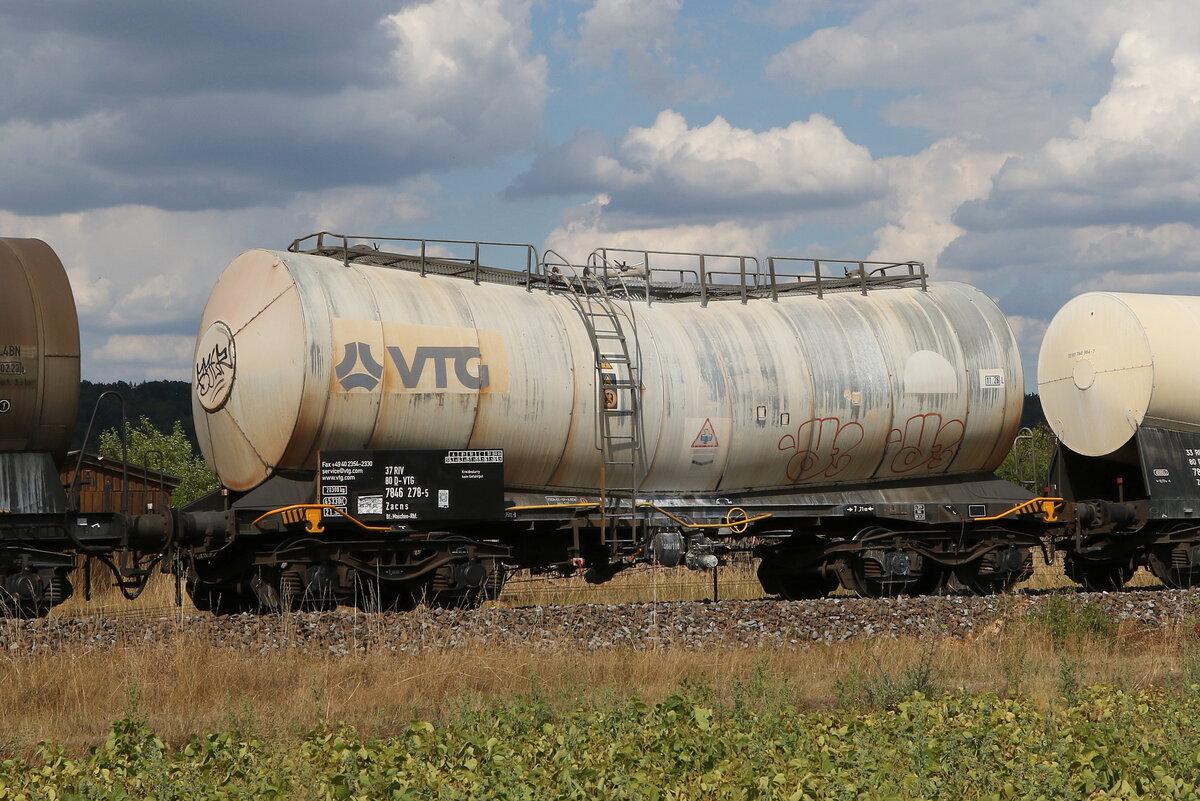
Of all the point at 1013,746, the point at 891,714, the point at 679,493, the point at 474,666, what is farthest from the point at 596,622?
the point at 1013,746

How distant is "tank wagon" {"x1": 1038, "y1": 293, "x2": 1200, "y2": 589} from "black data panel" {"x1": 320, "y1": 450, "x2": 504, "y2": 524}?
8983 millimetres

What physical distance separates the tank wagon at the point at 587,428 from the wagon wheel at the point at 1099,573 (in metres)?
1.98

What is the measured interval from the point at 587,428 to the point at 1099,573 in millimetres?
9525

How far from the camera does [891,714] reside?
8750mm

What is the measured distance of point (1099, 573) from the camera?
20.8 metres

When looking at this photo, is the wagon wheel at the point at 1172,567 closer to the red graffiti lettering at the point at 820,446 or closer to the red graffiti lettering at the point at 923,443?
the red graffiti lettering at the point at 923,443

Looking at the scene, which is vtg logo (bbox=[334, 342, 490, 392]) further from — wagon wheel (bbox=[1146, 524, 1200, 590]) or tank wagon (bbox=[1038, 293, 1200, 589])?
wagon wheel (bbox=[1146, 524, 1200, 590])

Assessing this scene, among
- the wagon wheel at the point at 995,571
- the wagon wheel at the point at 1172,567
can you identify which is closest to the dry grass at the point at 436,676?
the wagon wheel at the point at 995,571

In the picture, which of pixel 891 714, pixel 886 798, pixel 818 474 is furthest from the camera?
pixel 818 474

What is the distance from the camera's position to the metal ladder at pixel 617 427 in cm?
1628

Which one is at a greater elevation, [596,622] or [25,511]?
[25,511]

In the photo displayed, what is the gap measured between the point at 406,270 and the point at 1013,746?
10421 millimetres

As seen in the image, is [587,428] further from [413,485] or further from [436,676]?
[436,676]

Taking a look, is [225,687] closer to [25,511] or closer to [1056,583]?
[25,511]
